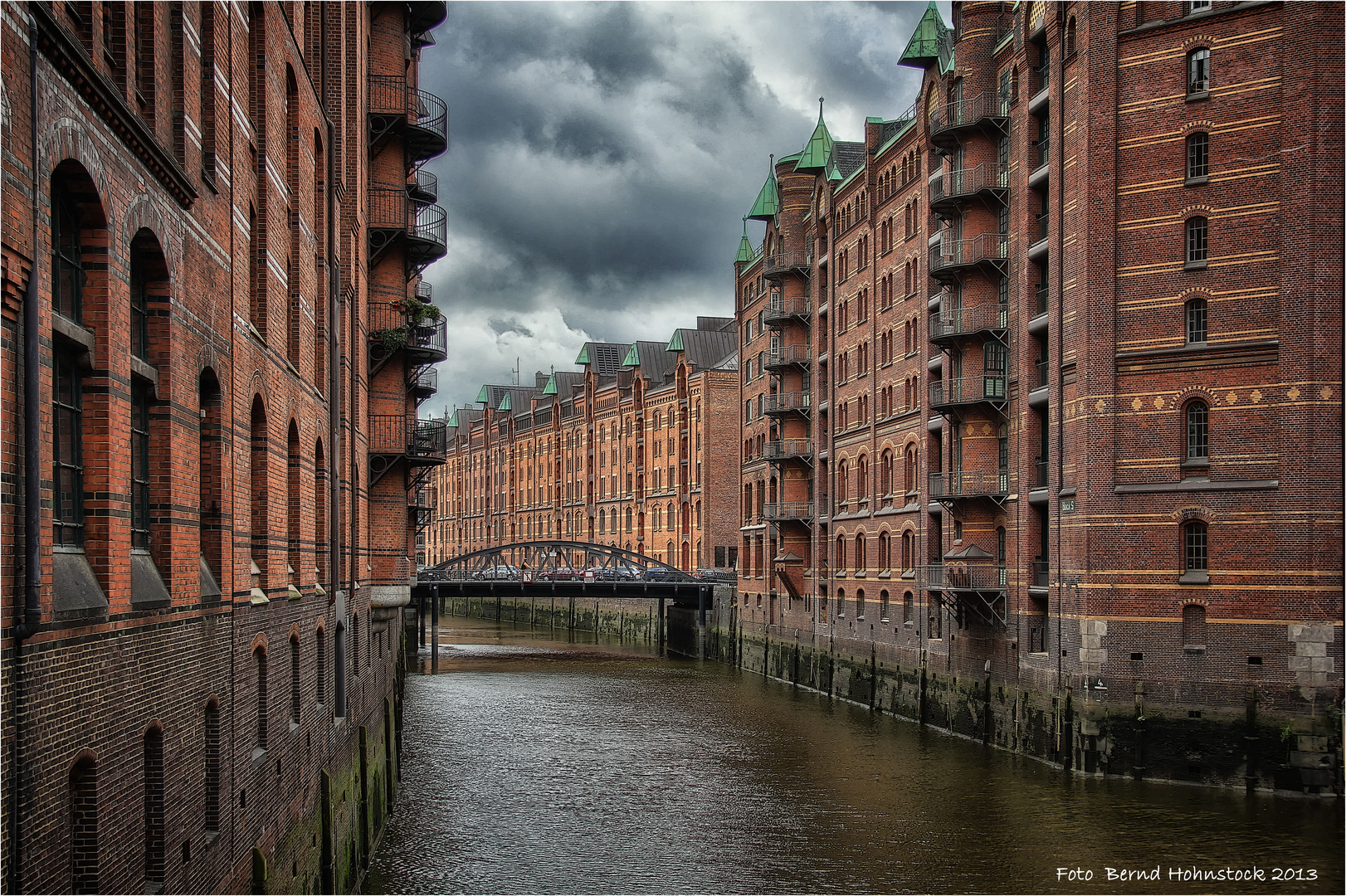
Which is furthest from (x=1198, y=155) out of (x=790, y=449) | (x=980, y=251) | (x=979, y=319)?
(x=790, y=449)

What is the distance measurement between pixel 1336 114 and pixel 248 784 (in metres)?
24.3

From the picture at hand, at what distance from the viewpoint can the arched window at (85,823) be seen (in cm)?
862

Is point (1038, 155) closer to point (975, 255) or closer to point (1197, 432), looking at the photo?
point (975, 255)

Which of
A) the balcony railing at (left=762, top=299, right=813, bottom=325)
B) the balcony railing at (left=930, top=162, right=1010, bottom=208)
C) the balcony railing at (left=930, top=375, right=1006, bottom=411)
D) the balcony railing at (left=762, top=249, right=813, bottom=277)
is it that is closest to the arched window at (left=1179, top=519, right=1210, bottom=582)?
the balcony railing at (left=930, top=375, right=1006, bottom=411)

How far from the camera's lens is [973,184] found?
3553 cm

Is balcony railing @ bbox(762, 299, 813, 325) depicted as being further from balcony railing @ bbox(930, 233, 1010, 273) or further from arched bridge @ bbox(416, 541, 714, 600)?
balcony railing @ bbox(930, 233, 1010, 273)

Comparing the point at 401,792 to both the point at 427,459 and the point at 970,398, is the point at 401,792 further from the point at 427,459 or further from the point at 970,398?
the point at 970,398

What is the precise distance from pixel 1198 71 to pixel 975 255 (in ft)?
27.0

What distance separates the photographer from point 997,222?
35938 mm

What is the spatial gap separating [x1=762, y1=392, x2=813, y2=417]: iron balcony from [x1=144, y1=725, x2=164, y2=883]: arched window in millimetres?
43333

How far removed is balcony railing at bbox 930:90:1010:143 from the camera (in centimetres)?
3500

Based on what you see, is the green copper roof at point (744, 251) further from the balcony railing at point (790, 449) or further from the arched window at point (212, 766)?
the arched window at point (212, 766)

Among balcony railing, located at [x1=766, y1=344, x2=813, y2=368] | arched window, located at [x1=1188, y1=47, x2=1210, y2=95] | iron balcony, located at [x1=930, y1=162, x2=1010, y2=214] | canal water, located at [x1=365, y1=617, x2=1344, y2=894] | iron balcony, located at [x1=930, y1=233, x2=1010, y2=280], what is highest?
arched window, located at [x1=1188, y1=47, x2=1210, y2=95]

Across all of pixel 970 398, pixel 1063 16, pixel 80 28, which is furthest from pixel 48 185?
pixel 970 398
